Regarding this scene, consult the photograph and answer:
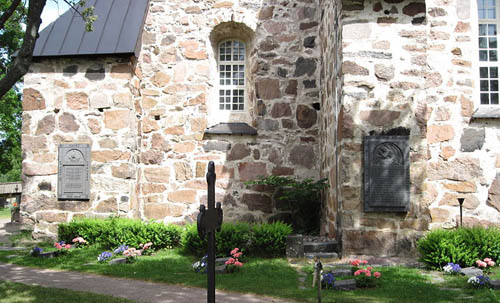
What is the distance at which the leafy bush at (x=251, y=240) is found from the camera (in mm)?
7074

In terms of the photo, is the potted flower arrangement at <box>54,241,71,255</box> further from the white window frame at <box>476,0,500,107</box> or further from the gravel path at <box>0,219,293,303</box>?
the white window frame at <box>476,0,500,107</box>

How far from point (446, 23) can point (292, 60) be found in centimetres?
323

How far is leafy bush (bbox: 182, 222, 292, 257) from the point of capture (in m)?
7.07

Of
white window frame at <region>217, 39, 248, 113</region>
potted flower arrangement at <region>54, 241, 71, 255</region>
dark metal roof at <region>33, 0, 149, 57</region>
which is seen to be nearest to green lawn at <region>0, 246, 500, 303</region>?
potted flower arrangement at <region>54, 241, 71, 255</region>

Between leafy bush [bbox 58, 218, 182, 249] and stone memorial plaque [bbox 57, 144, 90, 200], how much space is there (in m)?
0.69

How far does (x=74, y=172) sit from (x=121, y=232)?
1.94 meters

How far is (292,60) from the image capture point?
31.2 ft

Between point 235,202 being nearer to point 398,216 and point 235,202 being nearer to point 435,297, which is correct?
point 398,216

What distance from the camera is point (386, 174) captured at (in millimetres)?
6699

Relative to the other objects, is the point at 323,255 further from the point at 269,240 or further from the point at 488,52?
the point at 488,52

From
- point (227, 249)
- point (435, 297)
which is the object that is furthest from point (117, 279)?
point (435, 297)

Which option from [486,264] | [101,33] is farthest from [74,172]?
[486,264]

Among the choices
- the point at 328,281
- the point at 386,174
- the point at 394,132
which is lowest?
the point at 328,281

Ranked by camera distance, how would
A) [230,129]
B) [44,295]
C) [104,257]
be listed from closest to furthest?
[44,295] < [104,257] < [230,129]
